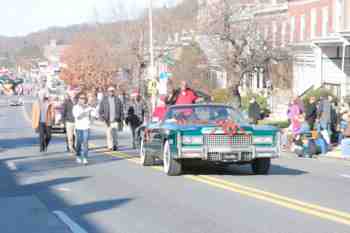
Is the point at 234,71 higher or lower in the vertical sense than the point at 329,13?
lower

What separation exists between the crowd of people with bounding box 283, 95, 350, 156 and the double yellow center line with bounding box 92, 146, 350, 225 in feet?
27.1

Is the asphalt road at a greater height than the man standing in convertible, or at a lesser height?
lesser

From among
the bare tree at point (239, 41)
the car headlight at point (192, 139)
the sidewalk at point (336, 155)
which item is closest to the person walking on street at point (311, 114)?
the sidewalk at point (336, 155)

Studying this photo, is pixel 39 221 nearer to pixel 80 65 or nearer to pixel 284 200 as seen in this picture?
pixel 284 200

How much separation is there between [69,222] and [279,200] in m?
3.55

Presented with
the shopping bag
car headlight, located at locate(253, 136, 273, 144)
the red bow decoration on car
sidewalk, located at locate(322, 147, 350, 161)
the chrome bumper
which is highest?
the red bow decoration on car

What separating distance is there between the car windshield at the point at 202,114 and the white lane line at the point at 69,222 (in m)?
5.94

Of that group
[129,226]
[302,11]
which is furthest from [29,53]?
[129,226]

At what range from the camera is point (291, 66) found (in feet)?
158

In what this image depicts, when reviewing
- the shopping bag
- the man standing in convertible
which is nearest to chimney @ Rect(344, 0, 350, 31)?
the shopping bag

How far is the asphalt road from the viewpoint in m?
10.8

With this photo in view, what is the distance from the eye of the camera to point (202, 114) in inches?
711

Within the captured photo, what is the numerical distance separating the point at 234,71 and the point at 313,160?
2183 cm

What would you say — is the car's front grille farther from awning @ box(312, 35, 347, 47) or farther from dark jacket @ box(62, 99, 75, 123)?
awning @ box(312, 35, 347, 47)
